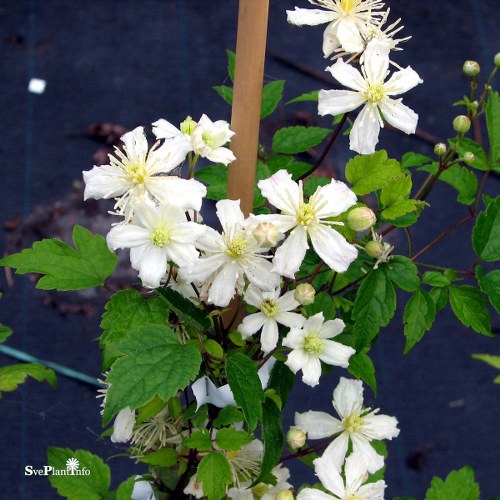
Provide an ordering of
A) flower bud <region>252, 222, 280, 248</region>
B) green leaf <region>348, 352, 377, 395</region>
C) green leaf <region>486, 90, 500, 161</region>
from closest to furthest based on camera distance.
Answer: flower bud <region>252, 222, 280, 248</region>, green leaf <region>348, 352, 377, 395</region>, green leaf <region>486, 90, 500, 161</region>

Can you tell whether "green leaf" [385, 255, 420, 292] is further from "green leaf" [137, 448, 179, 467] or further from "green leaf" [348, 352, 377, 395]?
"green leaf" [137, 448, 179, 467]

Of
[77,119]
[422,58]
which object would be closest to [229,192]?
[77,119]

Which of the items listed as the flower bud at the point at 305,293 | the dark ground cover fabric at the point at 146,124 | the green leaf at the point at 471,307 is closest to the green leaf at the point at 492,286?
the green leaf at the point at 471,307

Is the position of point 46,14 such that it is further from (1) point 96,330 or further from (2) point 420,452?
(2) point 420,452

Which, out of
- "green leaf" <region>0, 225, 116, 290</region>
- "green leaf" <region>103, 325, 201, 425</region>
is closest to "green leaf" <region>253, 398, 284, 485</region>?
"green leaf" <region>103, 325, 201, 425</region>

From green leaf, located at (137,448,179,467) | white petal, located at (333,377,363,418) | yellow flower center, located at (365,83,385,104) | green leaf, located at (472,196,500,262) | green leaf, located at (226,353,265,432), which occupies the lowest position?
green leaf, located at (137,448,179,467)
